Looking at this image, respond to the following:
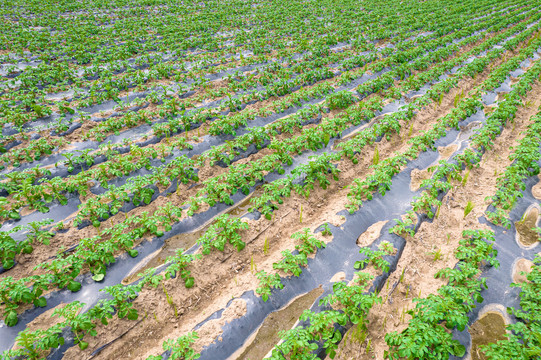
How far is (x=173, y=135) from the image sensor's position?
26.2 feet

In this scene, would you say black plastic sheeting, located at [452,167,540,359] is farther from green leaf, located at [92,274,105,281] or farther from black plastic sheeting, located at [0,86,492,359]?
green leaf, located at [92,274,105,281]

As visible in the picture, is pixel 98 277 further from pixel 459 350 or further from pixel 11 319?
pixel 459 350

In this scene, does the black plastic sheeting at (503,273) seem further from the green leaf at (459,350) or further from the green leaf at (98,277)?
the green leaf at (98,277)

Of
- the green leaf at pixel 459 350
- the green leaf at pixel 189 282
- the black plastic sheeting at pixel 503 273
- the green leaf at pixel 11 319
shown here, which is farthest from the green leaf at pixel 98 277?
the black plastic sheeting at pixel 503 273

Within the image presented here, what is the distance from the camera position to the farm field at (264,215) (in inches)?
146

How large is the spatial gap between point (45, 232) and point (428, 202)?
705 centimetres

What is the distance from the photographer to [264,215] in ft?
18.0

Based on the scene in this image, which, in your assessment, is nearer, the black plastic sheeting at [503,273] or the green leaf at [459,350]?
the green leaf at [459,350]

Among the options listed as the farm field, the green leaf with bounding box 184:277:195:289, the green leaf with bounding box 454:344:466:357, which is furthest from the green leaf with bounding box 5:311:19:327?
the green leaf with bounding box 454:344:466:357

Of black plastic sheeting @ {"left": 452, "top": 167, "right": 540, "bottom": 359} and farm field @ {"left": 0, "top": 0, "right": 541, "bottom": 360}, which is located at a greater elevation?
farm field @ {"left": 0, "top": 0, "right": 541, "bottom": 360}

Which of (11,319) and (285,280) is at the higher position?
(11,319)

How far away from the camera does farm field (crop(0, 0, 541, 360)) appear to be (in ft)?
12.2

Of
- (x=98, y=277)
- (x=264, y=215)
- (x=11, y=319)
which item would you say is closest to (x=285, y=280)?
(x=264, y=215)

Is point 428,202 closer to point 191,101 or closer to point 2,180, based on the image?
point 191,101
